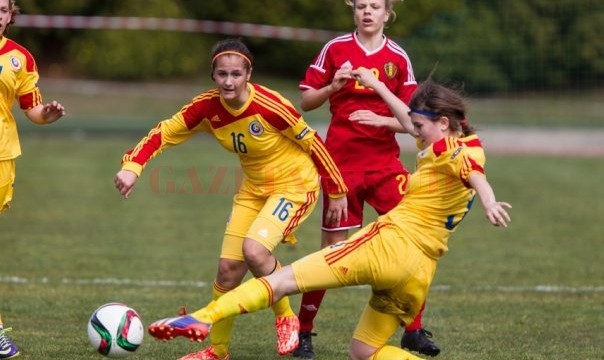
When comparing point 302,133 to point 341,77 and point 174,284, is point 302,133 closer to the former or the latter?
point 341,77

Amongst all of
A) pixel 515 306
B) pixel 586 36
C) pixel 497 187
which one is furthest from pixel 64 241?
pixel 586 36

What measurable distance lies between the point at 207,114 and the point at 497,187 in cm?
1010

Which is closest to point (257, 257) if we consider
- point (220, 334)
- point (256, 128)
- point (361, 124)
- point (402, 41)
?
point (220, 334)

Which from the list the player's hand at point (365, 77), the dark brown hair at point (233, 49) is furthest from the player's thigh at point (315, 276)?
the dark brown hair at point (233, 49)

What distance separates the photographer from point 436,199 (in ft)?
19.1

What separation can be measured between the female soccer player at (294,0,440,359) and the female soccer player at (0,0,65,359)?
1.74 metres

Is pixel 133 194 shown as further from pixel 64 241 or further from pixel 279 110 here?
pixel 279 110

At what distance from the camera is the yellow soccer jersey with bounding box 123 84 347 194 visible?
672 cm

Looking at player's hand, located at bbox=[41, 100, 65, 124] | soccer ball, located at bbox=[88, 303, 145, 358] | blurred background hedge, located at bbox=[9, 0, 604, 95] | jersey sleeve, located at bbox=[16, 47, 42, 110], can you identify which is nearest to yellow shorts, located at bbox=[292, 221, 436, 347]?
soccer ball, located at bbox=[88, 303, 145, 358]

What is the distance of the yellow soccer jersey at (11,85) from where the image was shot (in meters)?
6.77

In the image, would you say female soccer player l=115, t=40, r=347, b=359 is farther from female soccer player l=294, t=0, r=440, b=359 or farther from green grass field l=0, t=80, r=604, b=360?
green grass field l=0, t=80, r=604, b=360

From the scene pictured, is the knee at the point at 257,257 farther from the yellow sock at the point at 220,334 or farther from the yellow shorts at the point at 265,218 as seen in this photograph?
the yellow sock at the point at 220,334

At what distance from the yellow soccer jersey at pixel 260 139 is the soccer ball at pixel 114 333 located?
1002 millimetres

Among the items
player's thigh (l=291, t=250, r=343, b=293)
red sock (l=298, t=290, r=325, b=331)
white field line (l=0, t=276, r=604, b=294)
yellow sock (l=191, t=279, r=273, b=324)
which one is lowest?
white field line (l=0, t=276, r=604, b=294)
